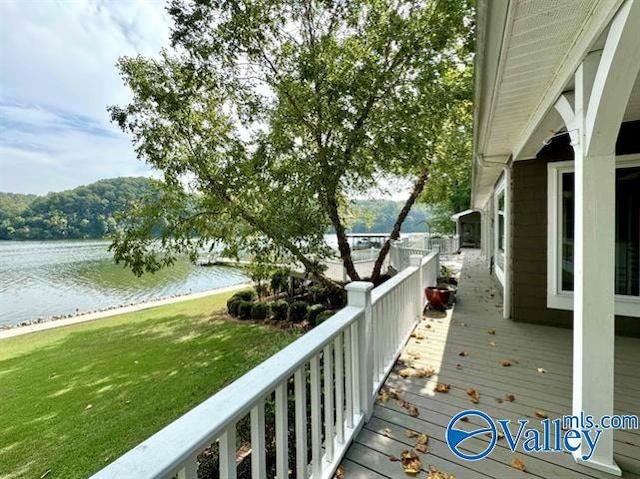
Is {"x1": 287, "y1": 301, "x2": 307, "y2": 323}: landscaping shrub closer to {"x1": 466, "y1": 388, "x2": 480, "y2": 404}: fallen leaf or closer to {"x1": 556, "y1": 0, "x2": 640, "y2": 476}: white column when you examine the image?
{"x1": 466, "y1": 388, "x2": 480, "y2": 404}: fallen leaf

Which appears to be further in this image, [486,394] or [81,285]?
[81,285]

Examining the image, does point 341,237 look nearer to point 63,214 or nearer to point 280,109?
point 280,109

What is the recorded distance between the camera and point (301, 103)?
6.29 meters

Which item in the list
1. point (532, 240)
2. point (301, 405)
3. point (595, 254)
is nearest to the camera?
point (301, 405)

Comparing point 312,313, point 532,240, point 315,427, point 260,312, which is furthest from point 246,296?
point 315,427

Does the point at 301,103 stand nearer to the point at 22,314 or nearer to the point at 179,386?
the point at 179,386

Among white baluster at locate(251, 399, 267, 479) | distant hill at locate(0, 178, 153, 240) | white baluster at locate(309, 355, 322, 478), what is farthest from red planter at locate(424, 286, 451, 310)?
distant hill at locate(0, 178, 153, 240)

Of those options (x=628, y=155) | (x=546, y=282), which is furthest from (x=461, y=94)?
(x=546, y=282)

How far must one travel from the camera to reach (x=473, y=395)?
279 centimetres

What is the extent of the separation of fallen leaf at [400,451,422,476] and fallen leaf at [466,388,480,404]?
0.95m

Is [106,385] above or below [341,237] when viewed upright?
below

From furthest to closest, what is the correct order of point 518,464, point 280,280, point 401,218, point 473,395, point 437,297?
point 401,218
point 280,280
point 437,297
point 473,395
point 518,464

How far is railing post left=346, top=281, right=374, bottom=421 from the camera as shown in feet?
7.62

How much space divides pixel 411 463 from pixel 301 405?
3.31 feet
